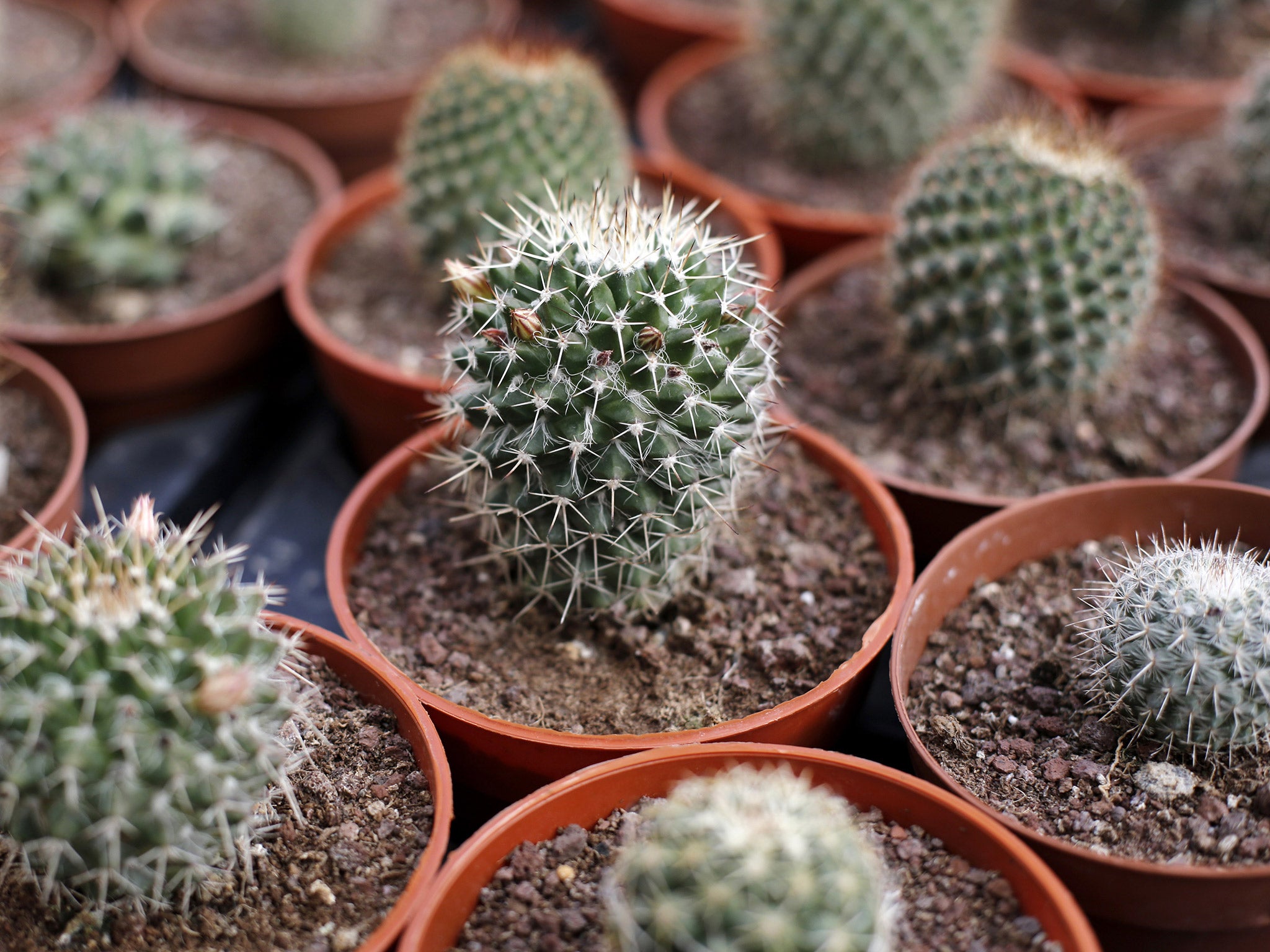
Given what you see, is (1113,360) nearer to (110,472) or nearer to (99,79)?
(110,472)

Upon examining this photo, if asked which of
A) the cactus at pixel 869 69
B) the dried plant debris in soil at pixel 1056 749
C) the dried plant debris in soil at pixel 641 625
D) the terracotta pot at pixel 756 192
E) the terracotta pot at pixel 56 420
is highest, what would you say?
the cactus at pixel 869 69

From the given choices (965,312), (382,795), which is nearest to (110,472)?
(382,795)

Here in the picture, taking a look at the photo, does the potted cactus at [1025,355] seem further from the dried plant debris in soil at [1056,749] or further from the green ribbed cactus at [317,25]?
the green ribbed cactus at [317,25]

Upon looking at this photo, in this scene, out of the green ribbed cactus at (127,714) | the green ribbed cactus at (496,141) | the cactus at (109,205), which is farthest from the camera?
the cactus at (109,205)

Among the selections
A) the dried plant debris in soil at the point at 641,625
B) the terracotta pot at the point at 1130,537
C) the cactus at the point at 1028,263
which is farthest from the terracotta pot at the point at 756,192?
the dried plant debris in soil at the point at 641,625

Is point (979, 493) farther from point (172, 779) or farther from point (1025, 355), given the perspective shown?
point (172, 779)

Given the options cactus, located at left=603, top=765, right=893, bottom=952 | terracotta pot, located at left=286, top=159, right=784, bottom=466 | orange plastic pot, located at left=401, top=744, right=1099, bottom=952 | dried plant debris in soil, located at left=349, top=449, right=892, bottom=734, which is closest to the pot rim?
terracotta pot, located at left=286, top=159, right=784, bottom=466

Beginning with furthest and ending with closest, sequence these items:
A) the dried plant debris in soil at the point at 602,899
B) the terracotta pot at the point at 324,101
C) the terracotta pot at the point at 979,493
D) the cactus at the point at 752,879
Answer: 1. the terracotta pot at the point at 324,101
2. the terracotta pot at the point at 979,493
3. the dried plant debris in soil at the point at 602,899
4. the cactus at the point at 752,879
